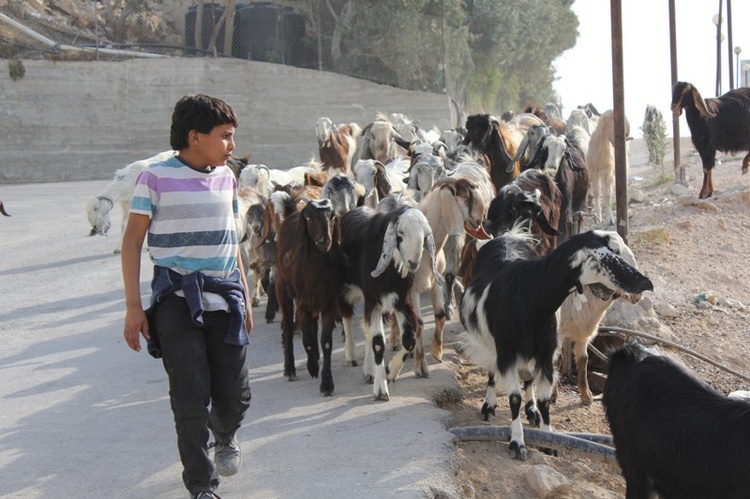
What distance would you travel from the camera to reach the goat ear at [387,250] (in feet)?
21.6

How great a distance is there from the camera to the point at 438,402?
6.77 m

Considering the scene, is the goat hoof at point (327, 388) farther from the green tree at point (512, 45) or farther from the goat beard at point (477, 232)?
the green tree at point (512, 45)

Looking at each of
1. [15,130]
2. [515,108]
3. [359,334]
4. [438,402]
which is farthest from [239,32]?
[438,402]

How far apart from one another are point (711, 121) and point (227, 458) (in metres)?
13.0

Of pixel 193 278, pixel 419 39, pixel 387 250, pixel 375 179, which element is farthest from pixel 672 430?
pixel 419 39

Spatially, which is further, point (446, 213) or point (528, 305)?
point (446, 213)

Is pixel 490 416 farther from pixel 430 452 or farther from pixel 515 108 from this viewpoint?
pixel 515 108

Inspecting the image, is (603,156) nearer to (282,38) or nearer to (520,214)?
(520,214)

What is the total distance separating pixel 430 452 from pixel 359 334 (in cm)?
348

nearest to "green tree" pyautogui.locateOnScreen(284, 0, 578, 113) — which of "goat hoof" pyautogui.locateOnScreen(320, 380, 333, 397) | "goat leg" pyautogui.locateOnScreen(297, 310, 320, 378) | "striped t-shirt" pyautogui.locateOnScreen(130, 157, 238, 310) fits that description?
"goat leg" pyautogui.locateOnScreen(297, 310, 320, 378)

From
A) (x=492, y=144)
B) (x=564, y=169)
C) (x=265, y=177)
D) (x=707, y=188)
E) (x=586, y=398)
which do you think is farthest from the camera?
(x=707, y=188)

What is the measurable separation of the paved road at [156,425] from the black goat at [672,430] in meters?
0.99

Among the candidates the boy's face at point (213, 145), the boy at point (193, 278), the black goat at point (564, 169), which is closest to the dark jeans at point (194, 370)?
the boy at point (193, 278)

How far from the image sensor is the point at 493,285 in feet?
20.0
